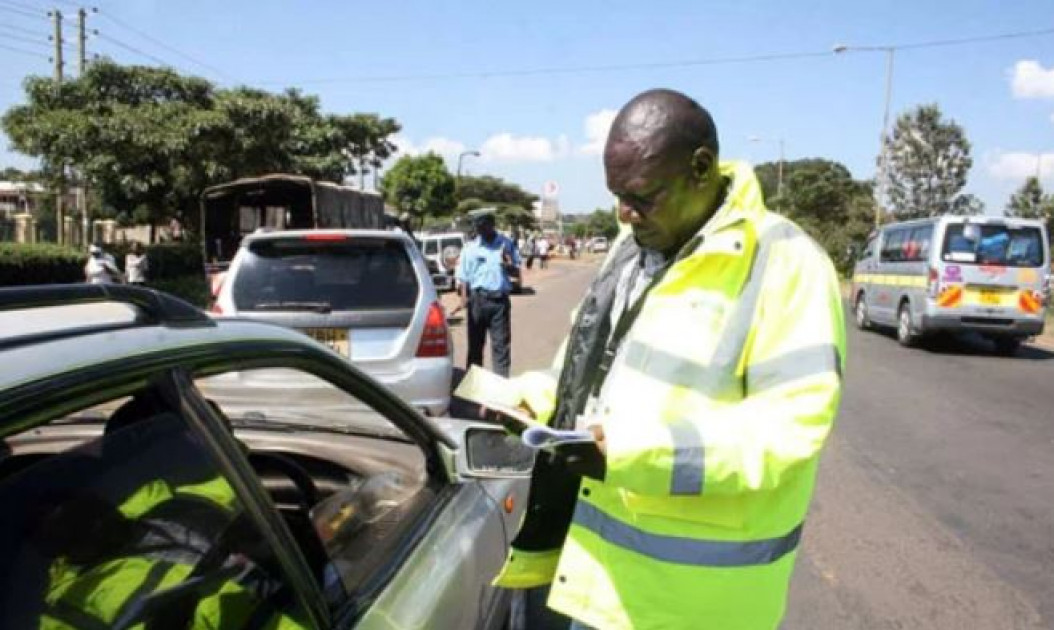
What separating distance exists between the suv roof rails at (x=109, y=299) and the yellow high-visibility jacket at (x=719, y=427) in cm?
88

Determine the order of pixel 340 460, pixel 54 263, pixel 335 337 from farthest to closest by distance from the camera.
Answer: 1. pixel 54 263
2. pixel 335 337
3. pixel 340 460

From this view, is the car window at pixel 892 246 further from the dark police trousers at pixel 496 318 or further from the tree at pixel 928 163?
the tree at pixel 928 163

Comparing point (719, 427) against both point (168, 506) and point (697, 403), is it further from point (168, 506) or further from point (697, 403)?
point (168, 506)

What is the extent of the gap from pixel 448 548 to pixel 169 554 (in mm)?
859

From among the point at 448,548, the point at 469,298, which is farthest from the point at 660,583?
the point at 469,298

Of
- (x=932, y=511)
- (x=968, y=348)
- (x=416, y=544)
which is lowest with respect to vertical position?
(x=932, y=511)

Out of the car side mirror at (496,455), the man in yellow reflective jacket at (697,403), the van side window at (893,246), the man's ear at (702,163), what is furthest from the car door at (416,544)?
the van side window at (893,246)

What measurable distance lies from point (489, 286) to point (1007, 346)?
9.60m

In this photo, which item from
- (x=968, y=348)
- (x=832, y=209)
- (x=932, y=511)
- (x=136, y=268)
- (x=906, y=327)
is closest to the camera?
(x=932, y=511)

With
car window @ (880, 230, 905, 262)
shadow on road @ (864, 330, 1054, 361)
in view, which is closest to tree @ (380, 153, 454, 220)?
car window @ (880, 230, 905, 262)

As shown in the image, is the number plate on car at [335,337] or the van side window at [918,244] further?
the van side window at [918,244]

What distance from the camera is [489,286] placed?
808cm

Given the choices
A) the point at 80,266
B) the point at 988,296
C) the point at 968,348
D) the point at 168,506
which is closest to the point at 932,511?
the point at 168,506

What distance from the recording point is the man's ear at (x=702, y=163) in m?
1.73
